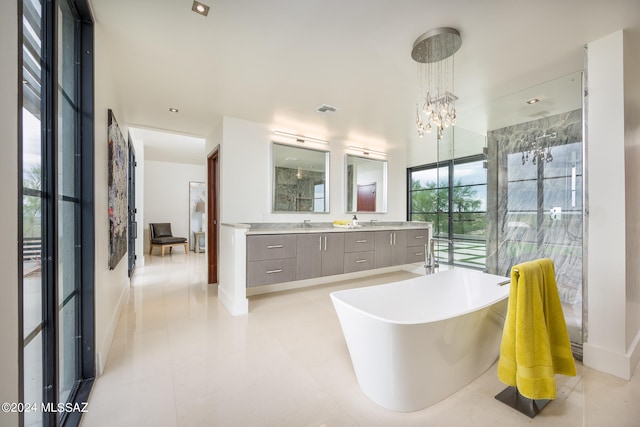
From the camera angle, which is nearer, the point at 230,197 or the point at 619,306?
the point at 619,306

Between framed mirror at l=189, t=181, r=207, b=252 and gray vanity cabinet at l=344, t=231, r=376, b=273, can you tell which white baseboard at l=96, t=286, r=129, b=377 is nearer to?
gray vanity cabinet at l=344, t=231, r=376, b=273

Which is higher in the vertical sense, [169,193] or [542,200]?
[169,193]

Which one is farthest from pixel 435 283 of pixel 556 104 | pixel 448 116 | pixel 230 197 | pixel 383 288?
pixel 230 197

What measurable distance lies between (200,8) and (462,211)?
3215mm

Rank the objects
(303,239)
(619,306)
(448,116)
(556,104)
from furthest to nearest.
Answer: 1. (303,239)
2. (556,104)
3. (448,116)
4. (619,306)

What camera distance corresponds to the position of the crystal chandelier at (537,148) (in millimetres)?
2449

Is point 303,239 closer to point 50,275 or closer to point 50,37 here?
point 50,275

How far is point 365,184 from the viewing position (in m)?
4.93

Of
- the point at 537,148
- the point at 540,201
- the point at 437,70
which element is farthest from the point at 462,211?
the point at 437,70

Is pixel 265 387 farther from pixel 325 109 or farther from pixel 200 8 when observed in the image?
pixel 325 109
